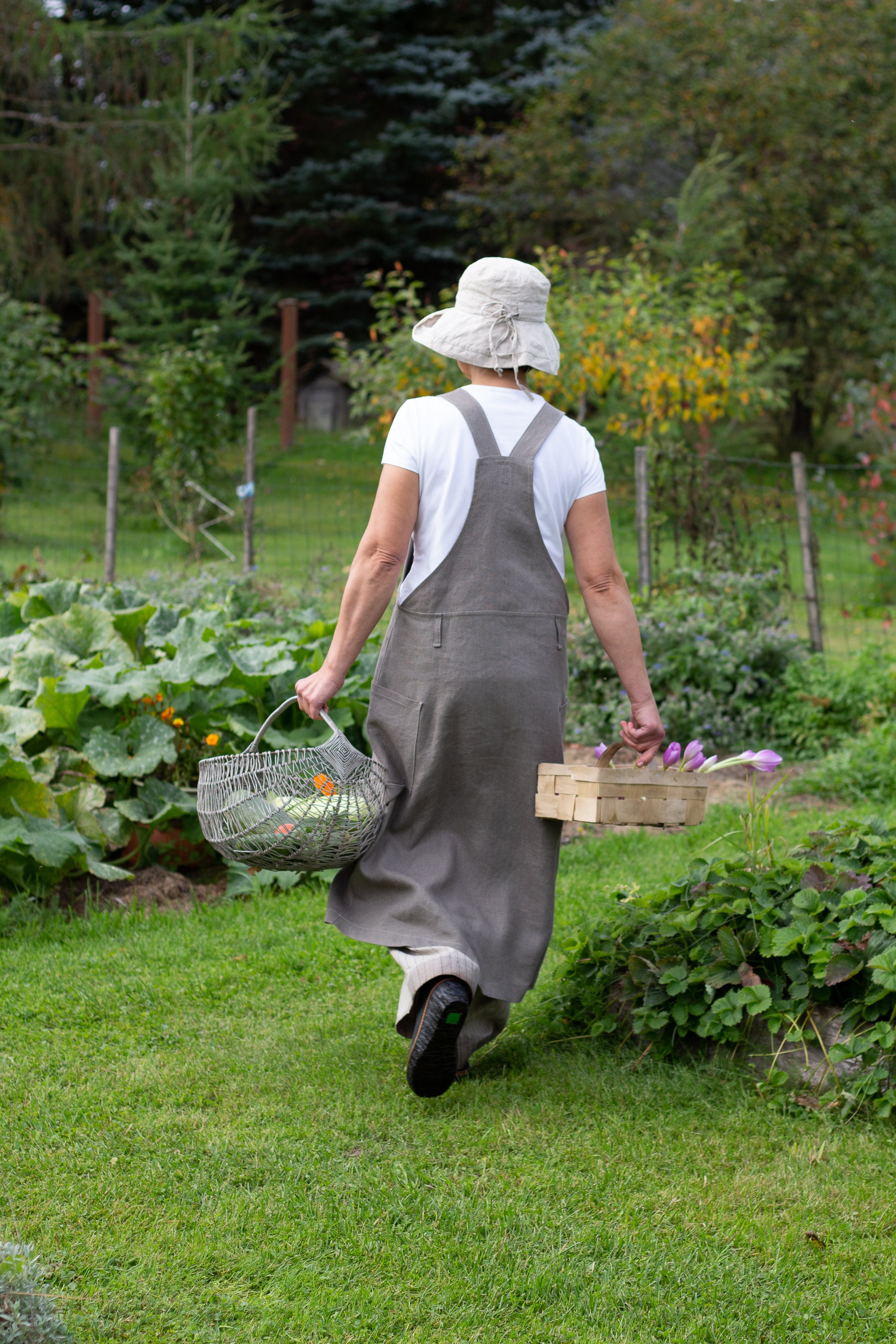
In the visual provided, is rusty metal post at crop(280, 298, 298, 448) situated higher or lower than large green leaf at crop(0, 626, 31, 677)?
lower

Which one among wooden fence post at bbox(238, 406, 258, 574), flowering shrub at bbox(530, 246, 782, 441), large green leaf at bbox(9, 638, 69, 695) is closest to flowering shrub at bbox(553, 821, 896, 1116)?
large green leaf at bbox(9, 638, 69, 695)

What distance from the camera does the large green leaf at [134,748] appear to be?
4.10m

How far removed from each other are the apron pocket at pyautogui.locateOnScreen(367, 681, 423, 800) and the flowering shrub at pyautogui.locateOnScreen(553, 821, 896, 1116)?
2.42 feet

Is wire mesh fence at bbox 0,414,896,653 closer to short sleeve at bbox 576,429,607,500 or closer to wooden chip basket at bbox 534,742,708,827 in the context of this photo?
short sleeve at bbox 576,429,607,500

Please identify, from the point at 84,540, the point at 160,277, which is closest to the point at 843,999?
the point at 84,540

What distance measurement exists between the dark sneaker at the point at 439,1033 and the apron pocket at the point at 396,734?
1.47 feet

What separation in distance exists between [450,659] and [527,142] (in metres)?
17.7

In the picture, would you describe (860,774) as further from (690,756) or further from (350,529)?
(350,529)

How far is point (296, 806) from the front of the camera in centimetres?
274

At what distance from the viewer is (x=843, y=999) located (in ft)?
9.39

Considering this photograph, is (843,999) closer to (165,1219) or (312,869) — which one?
(312,869)

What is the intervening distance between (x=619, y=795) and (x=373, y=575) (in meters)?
0.70

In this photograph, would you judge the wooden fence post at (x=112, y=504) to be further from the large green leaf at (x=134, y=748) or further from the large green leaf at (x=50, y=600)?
the large green leaf at (x=134, y=748)

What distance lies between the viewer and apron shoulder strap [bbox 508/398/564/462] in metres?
2.76
